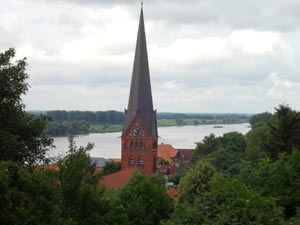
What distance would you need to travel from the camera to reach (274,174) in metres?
16.5

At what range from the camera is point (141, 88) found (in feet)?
144

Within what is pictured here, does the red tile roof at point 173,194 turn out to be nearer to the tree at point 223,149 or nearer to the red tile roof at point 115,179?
the red tile roof at point 115,179

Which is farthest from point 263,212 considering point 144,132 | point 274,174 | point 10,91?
point 144,132

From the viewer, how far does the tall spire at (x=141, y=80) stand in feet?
144

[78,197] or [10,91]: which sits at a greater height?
[10,91]

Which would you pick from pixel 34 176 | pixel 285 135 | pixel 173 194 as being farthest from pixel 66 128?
pixel 34 176

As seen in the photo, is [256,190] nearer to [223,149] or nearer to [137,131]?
[137,131]

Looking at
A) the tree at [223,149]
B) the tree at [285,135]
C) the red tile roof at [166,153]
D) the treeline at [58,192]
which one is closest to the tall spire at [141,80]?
the tree at [223,149]

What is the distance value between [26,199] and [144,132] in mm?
34770

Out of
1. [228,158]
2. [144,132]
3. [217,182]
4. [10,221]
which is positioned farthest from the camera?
[228,158]

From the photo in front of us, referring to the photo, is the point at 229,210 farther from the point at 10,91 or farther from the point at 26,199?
the point at 10,91

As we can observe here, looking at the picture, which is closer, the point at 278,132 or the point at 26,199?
the point at 26,199

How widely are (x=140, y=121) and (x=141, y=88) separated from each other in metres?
3.02

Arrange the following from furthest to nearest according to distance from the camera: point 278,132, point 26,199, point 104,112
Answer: point 104,112 → point 278,132 → point 26,199
